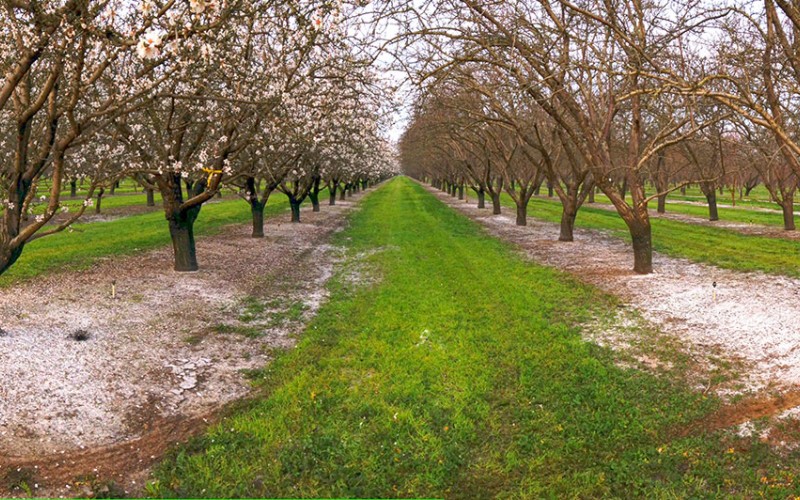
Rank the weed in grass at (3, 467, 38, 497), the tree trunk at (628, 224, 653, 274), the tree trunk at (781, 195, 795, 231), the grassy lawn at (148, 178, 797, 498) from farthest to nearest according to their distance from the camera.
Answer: the tree trunk at (781, 195, 795, 231), the tree trunk at (628, 224, 653, 274), the grassy lawn at (148, 178, 797, 498), the weed in grass at (3, 467, 38, 497)

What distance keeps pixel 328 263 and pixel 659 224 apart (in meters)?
20.5

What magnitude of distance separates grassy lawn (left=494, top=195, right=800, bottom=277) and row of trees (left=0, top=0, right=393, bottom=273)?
11466 mm

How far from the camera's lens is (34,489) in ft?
15.9

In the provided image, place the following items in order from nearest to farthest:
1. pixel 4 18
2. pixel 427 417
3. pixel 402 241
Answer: pixel 427 417
pixel 4 18
pixel 402 241

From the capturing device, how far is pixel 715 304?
426 inches

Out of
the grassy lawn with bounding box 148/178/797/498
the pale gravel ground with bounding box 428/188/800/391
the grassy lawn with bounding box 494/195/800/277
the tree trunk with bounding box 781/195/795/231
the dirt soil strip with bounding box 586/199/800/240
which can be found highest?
the tree trunk with bounding box 781/195/795/231

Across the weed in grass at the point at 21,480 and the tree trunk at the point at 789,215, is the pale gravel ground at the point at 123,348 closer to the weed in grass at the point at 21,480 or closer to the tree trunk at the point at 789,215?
the weed in grass at the point at 21,480

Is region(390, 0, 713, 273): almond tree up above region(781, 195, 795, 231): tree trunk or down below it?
above

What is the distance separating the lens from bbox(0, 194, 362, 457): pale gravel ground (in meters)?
6.12

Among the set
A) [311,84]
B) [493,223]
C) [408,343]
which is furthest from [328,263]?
→ [493,223]

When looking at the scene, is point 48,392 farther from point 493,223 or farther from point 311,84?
point 493,223

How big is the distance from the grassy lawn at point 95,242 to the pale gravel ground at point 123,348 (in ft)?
3.57

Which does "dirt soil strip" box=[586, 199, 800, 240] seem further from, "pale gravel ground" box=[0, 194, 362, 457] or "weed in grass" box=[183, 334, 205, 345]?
"weed in grass" box=[183, 334, 205, 345]

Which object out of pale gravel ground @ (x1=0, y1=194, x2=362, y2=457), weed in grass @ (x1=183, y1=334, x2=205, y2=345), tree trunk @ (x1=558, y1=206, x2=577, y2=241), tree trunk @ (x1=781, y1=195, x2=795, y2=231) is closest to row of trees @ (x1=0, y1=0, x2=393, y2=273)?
pale gravel ground @ (x1=0, y1=194, x2=362, y2=457)
